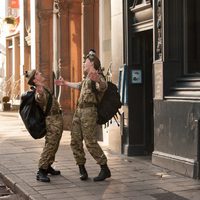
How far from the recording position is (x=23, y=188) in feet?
24.8

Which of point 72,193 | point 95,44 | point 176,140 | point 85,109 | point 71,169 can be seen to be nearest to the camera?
point 72,193

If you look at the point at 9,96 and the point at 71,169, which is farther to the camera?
the point at 9,96

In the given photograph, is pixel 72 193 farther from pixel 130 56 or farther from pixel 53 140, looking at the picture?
pixel 130 56

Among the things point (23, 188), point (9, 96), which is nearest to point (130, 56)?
point (23, 188)

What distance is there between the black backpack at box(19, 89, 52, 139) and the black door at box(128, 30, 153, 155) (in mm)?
2692

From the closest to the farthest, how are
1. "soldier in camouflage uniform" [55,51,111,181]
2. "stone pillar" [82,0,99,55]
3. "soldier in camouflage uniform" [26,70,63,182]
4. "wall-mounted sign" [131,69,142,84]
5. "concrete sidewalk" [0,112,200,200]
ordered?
"concrete sidewalk" [0,112,200,200], "soldier in camouflage uniform" [55,51,111,181], "soldier in camouflage uniform" [26,70,63,182], "wall-mounted sign" [131,69,142,84], "stone pillar" [82,0,99,55]

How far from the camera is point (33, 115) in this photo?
816 cm

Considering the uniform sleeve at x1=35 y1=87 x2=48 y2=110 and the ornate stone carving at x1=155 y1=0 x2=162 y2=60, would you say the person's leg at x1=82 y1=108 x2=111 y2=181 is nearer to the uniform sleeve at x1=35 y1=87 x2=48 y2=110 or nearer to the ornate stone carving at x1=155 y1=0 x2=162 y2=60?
the uniform sleeve at x1=35 y1=87 x2=48 y2=110

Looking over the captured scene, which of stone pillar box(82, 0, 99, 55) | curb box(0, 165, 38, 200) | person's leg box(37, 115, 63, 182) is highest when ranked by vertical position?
stone pillar box(82, 0, 99, 55)

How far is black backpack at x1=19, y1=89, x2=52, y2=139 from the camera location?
813 cm

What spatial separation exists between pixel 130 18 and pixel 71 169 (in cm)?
343

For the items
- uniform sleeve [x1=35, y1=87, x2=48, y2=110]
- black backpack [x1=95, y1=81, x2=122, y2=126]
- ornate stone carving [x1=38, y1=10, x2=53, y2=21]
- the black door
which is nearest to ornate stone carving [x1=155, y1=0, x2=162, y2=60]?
the black door

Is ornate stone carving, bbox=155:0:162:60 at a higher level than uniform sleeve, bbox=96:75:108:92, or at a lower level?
higher

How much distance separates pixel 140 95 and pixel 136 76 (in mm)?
414
